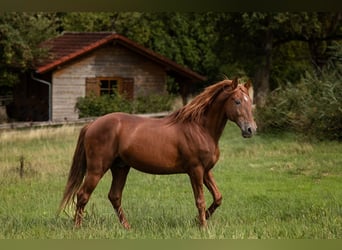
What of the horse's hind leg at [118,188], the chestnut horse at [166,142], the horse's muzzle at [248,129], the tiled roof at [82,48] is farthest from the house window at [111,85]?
the horse's muzzle at [248,129]

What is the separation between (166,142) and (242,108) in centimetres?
77

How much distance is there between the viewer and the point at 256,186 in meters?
9.98

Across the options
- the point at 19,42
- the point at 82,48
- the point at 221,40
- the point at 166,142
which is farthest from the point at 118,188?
the point at 221,40

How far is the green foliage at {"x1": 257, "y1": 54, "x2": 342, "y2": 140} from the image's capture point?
557 inches

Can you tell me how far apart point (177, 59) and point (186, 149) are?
2685 cm

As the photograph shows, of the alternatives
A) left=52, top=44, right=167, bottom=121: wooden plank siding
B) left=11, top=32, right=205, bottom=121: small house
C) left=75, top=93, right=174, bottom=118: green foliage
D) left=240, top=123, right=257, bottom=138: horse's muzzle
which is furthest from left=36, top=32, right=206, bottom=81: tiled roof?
left=240, top=123, right=257, bottom=138: horse's muzzle

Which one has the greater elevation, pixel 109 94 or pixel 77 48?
pixel 77 48

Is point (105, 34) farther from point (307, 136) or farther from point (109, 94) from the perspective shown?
point (307, 136)

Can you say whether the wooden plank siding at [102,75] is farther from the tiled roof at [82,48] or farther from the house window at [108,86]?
the tiled roof at [82,48]

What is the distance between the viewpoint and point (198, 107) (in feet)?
18.4

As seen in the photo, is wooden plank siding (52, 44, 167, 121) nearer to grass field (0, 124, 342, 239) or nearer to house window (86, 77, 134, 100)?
house window (86, 77, 134, 100)

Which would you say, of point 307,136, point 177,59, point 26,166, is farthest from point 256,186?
point 177,59

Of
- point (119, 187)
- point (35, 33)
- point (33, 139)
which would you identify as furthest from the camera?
point (35, 33)

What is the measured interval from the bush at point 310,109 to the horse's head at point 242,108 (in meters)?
8.42
